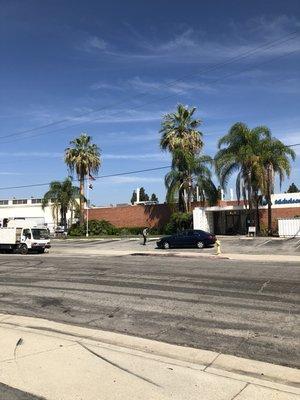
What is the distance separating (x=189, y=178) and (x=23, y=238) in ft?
56.6

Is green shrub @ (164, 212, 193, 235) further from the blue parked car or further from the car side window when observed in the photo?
the car side window

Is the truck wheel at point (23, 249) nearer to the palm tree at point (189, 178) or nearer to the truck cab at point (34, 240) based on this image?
the truck cab at point (34, 240)

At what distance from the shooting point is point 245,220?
155 feet

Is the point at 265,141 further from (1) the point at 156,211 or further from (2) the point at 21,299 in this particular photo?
(2) the point at 21,299

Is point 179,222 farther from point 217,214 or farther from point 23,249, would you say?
point 23,249

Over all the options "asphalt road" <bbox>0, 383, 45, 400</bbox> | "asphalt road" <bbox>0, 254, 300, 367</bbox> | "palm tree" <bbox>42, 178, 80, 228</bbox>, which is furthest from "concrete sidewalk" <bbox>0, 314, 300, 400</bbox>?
"palm tree" <bbox>42, 178, 80, 228</bbox>

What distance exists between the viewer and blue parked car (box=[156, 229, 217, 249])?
35.8 metres

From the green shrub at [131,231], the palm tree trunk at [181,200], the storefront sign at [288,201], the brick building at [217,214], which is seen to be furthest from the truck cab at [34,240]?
the storefront sign at [288,201]

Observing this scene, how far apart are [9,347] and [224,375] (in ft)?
12.4

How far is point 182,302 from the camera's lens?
13.7 meters

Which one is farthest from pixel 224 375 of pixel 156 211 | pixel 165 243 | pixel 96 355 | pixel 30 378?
pixel 156 211

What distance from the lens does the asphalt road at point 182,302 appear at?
976 cm

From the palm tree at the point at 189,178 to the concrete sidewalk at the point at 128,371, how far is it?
3753 centimetres

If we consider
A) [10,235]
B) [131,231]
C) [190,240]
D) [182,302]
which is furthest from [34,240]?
[182,302]
